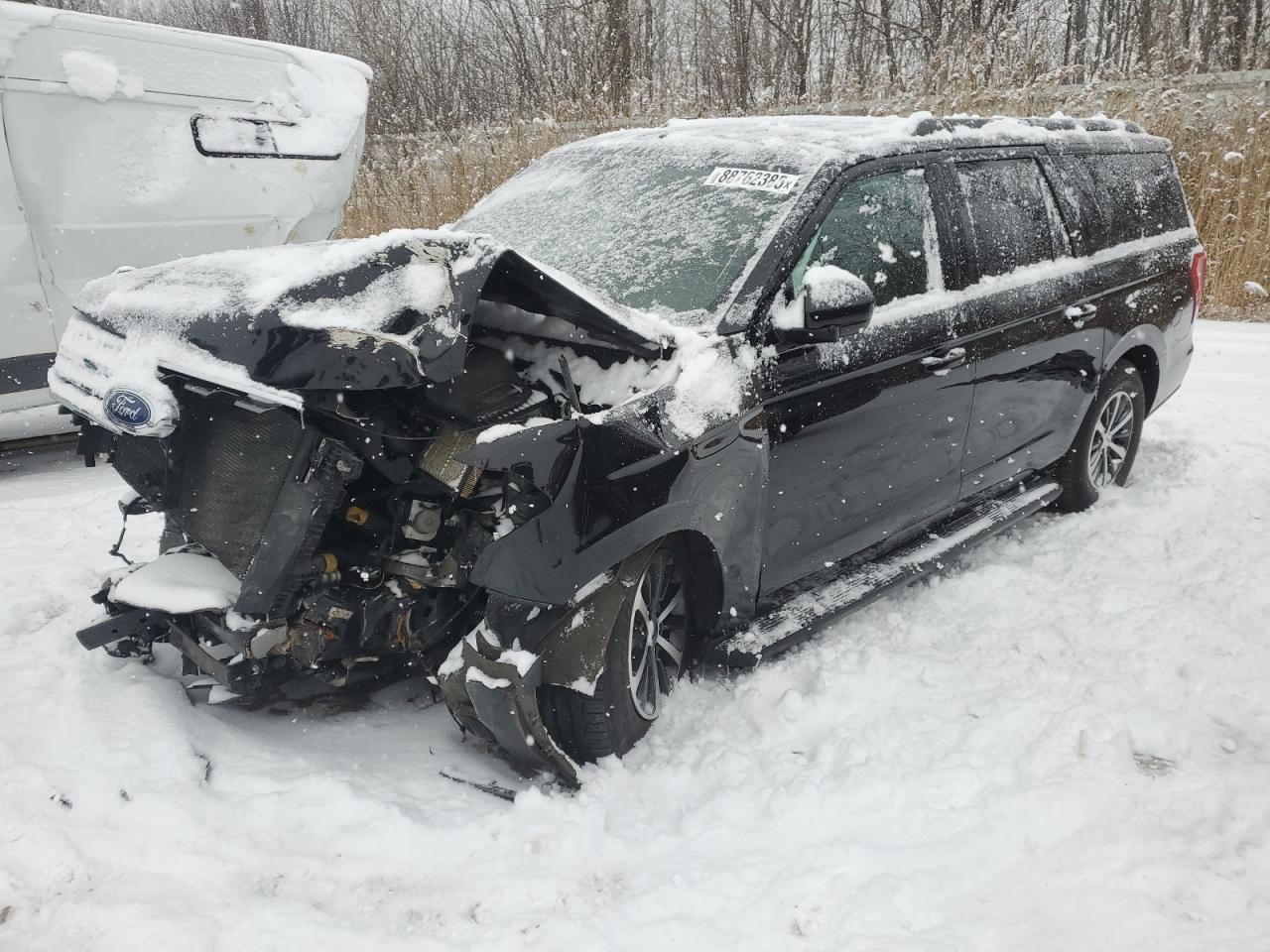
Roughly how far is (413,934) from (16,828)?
1077 millimetres

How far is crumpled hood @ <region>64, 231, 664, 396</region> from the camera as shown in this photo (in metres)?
2.23

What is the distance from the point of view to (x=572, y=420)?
239 centimetres

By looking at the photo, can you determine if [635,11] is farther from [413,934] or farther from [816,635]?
[413,934]

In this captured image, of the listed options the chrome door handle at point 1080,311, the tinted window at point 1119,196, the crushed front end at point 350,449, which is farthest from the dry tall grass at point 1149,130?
the crushed front end at point 350,449

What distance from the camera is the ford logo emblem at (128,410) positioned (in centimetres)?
246

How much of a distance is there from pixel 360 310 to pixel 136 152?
4038 mm

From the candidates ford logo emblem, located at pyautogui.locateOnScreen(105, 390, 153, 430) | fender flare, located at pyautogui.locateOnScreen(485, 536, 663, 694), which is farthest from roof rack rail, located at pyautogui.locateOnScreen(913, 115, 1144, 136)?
ford logo emblem, located at pyautogui.locateOnScreen(105, 390, 153, 430)

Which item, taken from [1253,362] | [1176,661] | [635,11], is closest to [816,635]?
[1176,661]

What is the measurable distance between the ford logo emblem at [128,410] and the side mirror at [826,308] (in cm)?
183

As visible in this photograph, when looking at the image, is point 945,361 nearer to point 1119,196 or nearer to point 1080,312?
point 1080,312

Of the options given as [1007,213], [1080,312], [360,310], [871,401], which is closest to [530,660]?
[360,310]

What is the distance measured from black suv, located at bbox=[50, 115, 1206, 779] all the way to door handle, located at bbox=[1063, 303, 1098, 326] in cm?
51

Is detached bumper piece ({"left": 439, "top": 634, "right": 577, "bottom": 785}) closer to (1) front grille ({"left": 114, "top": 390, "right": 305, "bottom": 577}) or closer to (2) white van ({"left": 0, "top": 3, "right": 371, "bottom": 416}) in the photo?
(1) front grille ({"left": 114, "top": 390, "right": 305, "bottom": 577})

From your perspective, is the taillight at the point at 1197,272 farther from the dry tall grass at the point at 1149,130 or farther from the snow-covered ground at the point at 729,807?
the dry tall grass at the point at 1149,130
